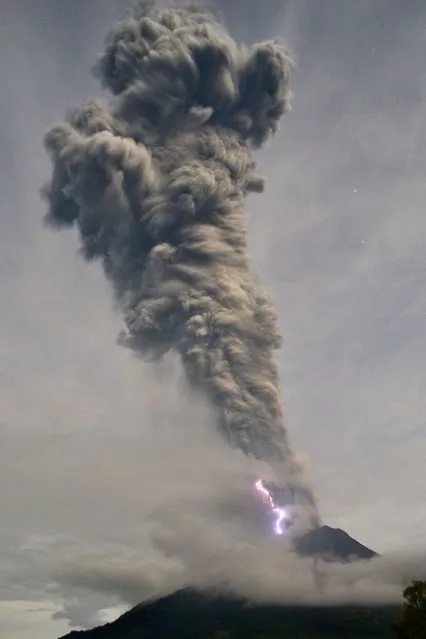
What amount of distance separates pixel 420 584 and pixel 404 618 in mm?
4273

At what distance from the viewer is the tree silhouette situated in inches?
2454

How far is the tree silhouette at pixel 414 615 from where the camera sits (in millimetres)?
62344

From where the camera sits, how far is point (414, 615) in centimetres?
6344

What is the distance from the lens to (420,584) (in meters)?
65.5

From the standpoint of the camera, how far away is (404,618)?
209 ft
